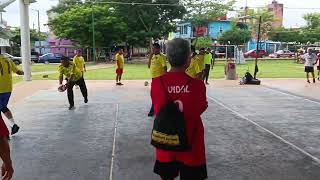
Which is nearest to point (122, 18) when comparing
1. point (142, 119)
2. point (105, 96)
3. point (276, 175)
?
point (105, 96)

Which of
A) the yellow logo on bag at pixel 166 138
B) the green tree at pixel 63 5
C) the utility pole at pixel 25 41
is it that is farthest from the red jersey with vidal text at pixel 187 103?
the green tree at pixel 63 5

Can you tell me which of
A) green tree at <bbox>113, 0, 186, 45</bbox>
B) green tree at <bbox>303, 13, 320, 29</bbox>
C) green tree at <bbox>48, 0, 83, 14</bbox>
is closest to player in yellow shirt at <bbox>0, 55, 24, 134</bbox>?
green tree at <bbox>113, 0, 186, 45</bbox>

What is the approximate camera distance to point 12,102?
14.8 metres

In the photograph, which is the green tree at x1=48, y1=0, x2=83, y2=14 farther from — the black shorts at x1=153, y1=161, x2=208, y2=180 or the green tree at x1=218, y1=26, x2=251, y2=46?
the black shorts at x1=153, y1=161, x2=208, y2=180

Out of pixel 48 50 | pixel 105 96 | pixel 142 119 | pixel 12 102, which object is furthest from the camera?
pixel 48 50

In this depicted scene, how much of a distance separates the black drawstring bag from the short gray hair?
194mm

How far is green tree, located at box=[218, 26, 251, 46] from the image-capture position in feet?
227

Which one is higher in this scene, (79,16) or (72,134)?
(79,16)

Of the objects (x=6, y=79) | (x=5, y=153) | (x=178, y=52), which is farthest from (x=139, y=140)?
(x=178, y=52)

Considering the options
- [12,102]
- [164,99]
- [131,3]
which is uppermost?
[131,3]

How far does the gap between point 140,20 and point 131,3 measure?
220 centimetres

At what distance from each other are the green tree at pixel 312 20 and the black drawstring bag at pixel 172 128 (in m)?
77.5

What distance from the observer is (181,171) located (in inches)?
154

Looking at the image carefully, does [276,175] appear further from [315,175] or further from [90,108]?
[90,108]
